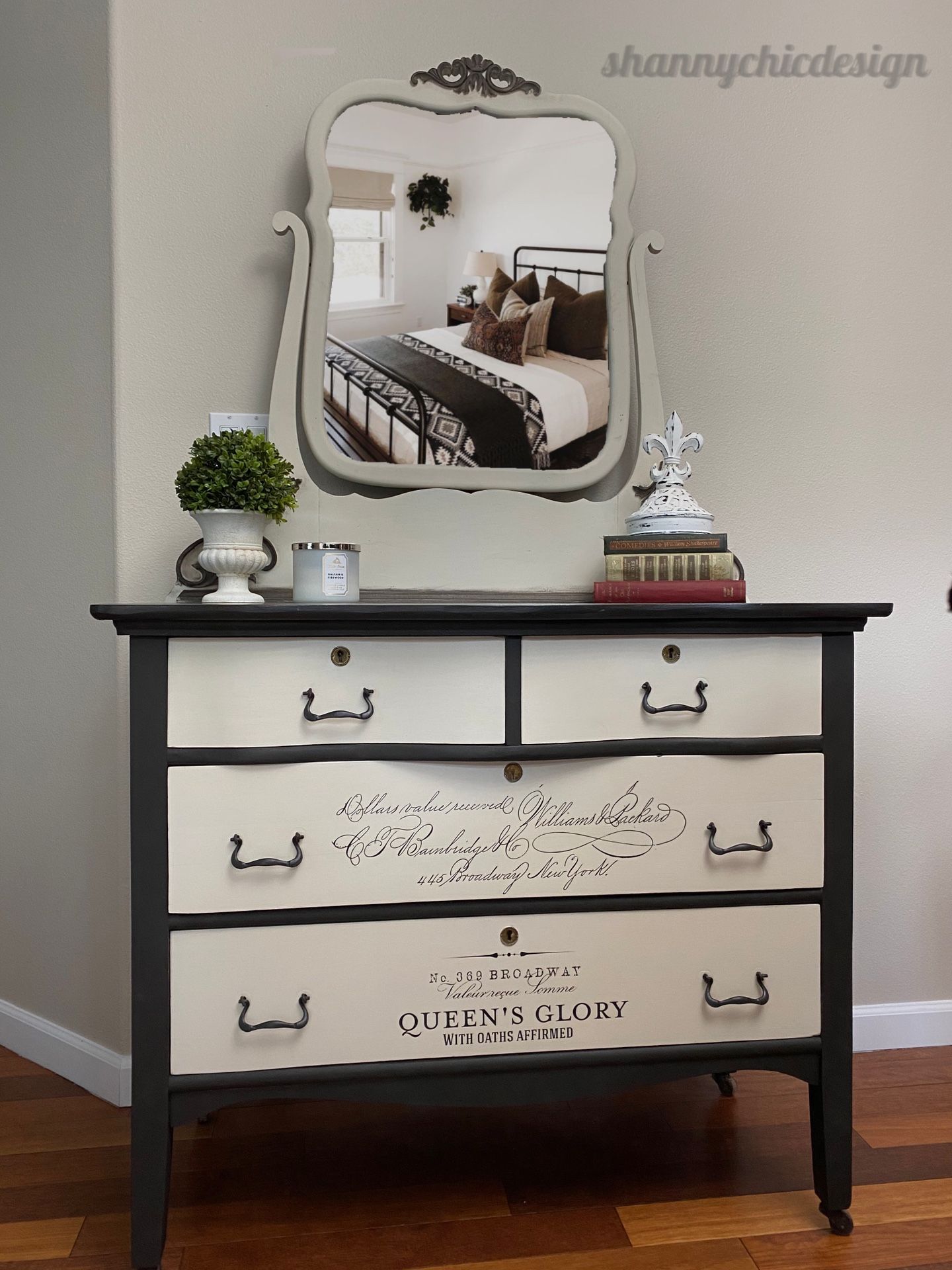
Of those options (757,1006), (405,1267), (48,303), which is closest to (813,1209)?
(757,1006)

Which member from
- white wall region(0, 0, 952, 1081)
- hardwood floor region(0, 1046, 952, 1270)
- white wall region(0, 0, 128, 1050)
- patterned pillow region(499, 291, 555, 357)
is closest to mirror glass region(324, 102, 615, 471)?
patterned pillow region(499, 291, 555, 357)

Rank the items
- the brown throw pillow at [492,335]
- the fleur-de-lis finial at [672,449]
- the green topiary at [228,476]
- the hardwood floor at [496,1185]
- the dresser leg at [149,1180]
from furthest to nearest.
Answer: the brown throw pillow at [492,335] → the fleur-de-lis finial at [672,449] → the green topiary at [228,476] → the hardwood floor at [496,1185] → the dresser leg at [149,1180]

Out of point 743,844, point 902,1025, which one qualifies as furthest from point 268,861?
point 902,1025

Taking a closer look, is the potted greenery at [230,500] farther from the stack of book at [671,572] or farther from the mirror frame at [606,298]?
the stack of book at [671,572]

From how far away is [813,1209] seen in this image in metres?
1.57

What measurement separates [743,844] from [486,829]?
0.40 meters

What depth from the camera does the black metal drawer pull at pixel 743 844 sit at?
1465 millimetres

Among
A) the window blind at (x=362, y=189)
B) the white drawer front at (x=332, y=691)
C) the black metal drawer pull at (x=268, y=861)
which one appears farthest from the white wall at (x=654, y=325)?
the black metal drawer pull at (x=268, y=861)

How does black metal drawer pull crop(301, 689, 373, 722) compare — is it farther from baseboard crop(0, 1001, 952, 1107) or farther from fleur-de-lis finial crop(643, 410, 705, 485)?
baseboard crop(0, 1001, 952, 1107)

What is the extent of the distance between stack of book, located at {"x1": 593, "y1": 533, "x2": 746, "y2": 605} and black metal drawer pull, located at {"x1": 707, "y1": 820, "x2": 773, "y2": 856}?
400mm

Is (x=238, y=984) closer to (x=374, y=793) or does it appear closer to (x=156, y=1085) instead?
(x=156, y=1085)

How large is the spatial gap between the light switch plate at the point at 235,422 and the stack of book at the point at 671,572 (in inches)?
29.1

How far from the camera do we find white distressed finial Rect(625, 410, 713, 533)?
1.77 meters

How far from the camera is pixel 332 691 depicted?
139cm
